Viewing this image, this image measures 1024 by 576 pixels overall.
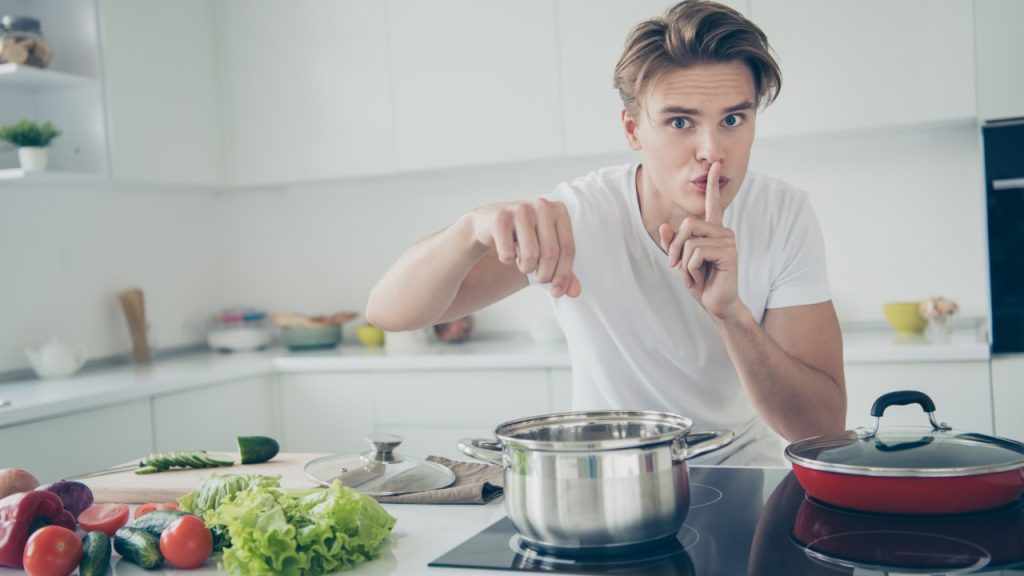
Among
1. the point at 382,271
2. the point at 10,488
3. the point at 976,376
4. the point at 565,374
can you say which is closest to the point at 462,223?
the point at 10,488

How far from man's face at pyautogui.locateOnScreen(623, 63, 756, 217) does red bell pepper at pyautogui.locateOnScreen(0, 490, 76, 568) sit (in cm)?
106

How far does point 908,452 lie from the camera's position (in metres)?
1.07

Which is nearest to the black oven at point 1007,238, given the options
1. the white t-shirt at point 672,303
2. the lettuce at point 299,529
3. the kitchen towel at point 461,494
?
the white t-shirt at point 672,303

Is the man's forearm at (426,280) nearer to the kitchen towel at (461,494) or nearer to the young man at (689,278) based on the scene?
the young man at (689,278)

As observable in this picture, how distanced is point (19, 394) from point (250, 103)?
4.71ft

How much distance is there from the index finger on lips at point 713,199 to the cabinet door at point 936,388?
1.35 metres

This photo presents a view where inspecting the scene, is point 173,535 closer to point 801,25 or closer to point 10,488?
point 10,488

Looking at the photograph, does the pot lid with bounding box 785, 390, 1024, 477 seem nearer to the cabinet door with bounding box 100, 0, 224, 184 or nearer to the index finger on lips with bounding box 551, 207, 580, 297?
the index finger on lips with bounding box 551, 207, 580, 297

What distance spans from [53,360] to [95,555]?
2.32 m

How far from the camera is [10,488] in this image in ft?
4.20

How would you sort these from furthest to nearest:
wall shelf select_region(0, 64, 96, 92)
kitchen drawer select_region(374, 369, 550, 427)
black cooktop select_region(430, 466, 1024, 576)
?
1. kitchen drawer select_region(374, 369, 550, 427)
2. wall shelf select_region(0, 64, 96, 92)
3. black cooktop select_region(430, 466, 1024, 576)

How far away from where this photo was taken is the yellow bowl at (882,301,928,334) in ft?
9.88

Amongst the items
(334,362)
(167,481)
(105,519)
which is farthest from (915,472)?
(334,362)

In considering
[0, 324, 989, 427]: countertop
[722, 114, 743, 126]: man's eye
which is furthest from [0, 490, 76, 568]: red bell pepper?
[0, 324, 989, 427]: countertop
